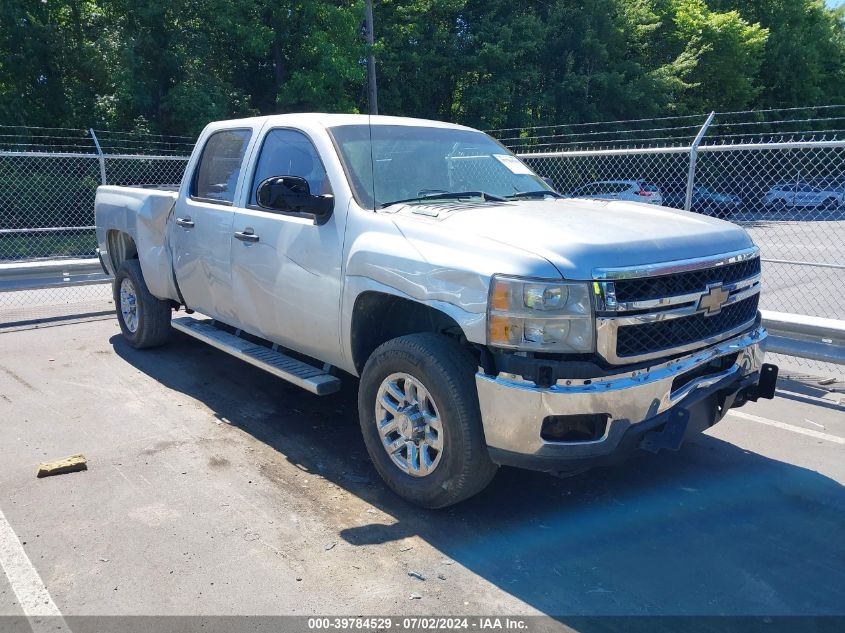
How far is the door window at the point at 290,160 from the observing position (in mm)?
4719

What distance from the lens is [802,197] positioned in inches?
624

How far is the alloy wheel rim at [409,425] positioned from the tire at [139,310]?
3590 millimetres

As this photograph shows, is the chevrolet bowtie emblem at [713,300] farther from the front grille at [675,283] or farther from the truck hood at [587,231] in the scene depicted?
the truck hood at [587,231]

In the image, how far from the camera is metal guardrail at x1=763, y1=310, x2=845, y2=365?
5.84m

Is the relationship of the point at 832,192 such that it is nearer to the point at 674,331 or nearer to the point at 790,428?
the point at 790,428

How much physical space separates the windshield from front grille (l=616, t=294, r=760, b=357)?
5.24 ft

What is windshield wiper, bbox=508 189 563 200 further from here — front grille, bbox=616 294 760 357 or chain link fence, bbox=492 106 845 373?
chain link fence, bbox=492 106 845 373

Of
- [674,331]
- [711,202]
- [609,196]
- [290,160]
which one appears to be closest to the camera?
[674,331]

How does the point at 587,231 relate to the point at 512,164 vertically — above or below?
below

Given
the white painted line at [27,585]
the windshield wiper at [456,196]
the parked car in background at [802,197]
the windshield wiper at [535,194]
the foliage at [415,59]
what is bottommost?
the white painted line at [27,585]

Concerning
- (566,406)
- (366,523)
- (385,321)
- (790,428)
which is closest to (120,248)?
(385,321)

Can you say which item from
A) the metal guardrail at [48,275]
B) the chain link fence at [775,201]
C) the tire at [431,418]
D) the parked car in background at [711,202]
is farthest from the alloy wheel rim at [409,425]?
the parked car in background at [711,202]

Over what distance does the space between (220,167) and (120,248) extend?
231cm

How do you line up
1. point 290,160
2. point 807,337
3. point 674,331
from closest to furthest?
point 674,331, point 290,160, point 807,337
